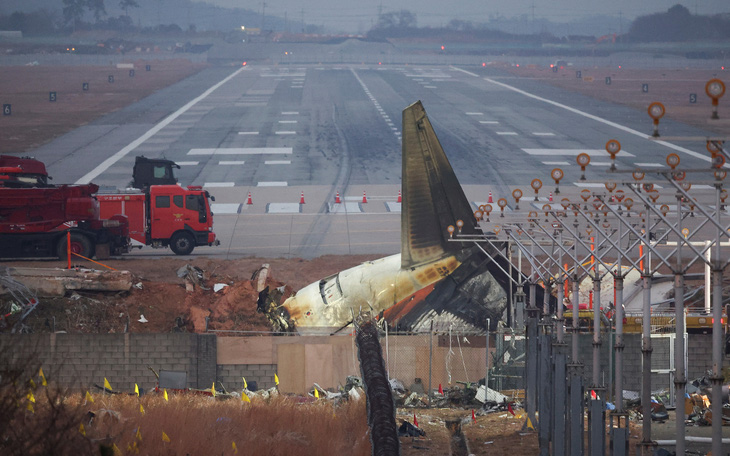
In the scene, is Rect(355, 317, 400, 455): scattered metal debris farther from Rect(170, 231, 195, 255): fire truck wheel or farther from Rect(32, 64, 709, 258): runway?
Rect(32, 64, 709, 258): runway

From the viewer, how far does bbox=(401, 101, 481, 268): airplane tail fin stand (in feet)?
109

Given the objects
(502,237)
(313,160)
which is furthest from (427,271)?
(313,160)

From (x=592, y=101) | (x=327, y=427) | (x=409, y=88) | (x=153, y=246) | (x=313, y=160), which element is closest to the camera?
(x=327, y=427)

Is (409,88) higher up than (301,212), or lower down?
higher up

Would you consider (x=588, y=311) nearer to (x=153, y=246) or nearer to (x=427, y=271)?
(x=427, y=271)

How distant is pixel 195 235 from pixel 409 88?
9458 centimetres

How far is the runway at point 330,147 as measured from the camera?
66.9 m

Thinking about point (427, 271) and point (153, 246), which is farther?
point (153, 246)

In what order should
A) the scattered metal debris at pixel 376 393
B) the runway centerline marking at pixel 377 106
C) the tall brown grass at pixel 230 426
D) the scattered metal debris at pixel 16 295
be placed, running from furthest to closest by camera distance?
the runway centerline marking at pixel 377 106, the scattered metal debris at pixel 16 295, the tall brown grass at pixel 230 426, the scattered metal debris at pixel 376 393

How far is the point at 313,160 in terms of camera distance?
3526 inches

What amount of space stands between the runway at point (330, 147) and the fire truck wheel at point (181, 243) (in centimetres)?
210

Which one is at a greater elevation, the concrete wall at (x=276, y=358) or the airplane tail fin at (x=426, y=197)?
the airplane tail fin at (x=426, y=197)

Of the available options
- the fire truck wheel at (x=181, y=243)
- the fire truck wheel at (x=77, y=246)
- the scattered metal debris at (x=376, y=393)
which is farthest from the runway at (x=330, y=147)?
the scattered metal debris at (x=376, y=393)

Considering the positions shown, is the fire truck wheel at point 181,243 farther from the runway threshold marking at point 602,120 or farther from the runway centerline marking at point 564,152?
the runway centerline marking at point 564,152
